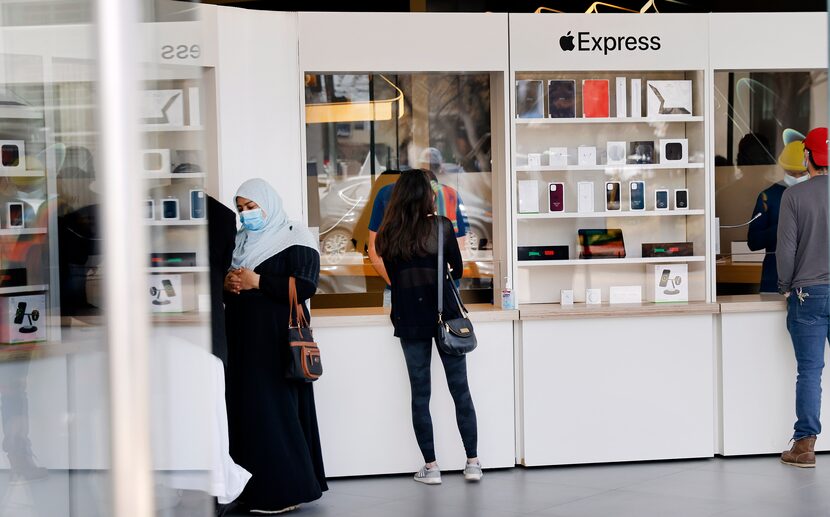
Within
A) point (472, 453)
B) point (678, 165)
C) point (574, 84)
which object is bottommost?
point (472, 453)

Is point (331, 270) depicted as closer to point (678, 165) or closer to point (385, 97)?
point (385, 97)

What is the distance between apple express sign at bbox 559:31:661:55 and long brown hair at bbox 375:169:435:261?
1236mm

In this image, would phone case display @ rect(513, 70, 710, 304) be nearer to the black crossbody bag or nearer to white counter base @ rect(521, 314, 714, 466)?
white counter base @ rect(521, 314, 714, 466)

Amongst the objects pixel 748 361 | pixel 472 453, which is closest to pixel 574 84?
pixel 748 361

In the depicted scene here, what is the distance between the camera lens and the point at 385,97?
673 cm

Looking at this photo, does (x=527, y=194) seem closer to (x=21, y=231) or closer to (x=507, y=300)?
(x=507, y=300)

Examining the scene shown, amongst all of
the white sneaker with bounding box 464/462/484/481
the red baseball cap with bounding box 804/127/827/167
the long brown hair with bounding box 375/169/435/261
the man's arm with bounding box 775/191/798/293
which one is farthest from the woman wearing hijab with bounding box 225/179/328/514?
the red baseball cap with bounding box 804/127/827/167

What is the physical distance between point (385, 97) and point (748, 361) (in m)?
2.83

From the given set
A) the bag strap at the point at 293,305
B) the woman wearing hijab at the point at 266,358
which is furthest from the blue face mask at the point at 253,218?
the bag strap at the point at 293,305

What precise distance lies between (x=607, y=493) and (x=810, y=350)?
137 cm

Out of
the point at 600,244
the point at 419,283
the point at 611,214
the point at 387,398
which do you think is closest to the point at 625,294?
the point at 600,244

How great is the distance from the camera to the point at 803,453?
5.41 metres

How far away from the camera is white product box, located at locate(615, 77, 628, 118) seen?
5.86 m

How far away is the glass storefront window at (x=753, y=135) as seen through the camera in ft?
21.8
